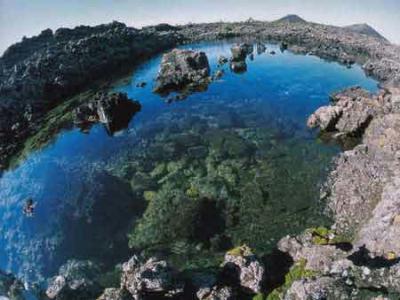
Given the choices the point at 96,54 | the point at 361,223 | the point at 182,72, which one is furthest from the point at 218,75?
the point at 361,223

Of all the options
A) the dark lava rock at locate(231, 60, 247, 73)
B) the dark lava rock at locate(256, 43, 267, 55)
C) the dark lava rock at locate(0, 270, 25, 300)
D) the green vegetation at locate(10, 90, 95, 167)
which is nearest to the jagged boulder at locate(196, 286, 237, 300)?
the dark lava rock at locate(0, 270, 25, 300)

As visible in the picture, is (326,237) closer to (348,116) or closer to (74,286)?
(74,286)

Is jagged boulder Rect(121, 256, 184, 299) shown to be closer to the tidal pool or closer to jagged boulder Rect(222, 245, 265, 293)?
jagged boulder Rect(222, 245, 265, 293)

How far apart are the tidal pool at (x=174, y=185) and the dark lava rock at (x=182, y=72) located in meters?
8.53

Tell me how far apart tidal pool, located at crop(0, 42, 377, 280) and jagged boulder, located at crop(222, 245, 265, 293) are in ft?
12.0

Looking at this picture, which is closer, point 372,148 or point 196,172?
point 372,148

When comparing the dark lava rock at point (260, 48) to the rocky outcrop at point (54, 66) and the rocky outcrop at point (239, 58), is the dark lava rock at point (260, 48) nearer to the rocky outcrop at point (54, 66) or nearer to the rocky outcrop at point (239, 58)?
the rocky outcrop at point (239, 58)

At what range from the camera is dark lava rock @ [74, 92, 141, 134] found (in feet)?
246

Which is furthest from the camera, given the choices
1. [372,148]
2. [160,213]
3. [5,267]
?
[372,148]

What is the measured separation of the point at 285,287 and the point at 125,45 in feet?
309

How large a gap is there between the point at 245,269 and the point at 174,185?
1946 centimetres

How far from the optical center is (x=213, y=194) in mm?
50844

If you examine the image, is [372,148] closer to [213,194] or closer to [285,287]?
[213,194]

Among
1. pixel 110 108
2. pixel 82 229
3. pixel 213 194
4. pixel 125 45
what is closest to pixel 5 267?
pixel 82 229
